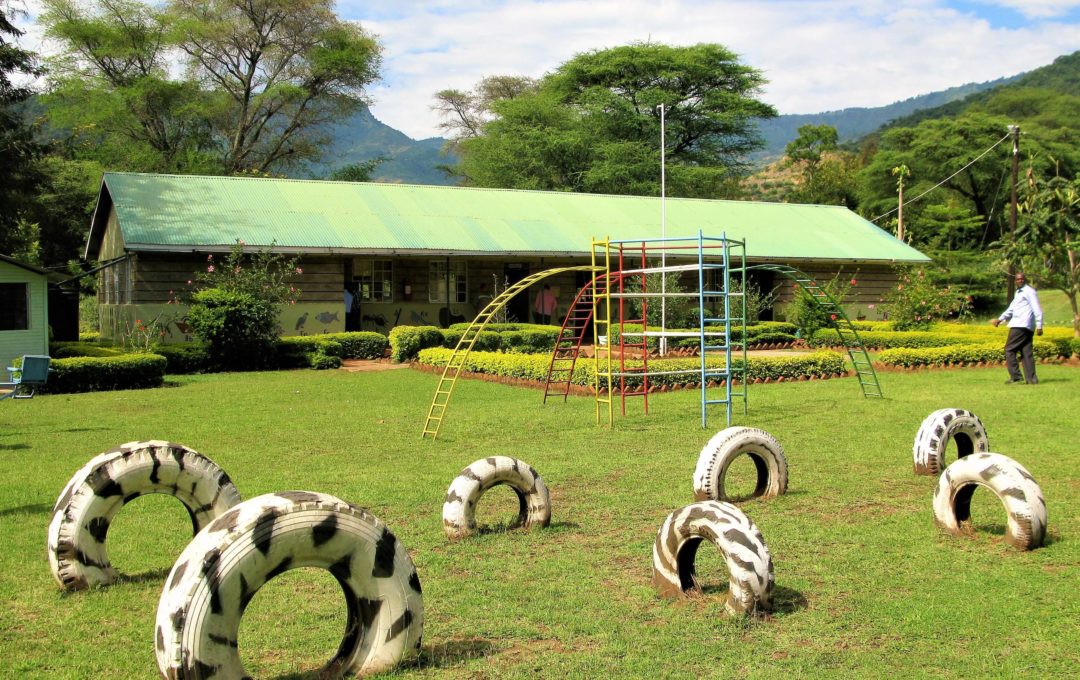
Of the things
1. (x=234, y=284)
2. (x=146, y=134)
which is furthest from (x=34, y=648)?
(x=146, y=134)

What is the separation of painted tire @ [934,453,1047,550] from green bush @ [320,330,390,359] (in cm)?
1724

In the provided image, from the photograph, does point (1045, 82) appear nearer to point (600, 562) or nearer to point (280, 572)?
point (600, 562)

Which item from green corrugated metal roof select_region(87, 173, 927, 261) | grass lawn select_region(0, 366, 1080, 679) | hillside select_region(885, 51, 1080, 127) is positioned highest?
hillside select_region(885, 51, 1080, 127)

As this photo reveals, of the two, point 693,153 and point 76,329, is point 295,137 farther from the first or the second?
point 76,329

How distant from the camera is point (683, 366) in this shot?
56.4 ft

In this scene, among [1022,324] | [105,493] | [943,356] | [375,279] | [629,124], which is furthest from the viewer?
[629,124]

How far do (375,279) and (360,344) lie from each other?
4662 mm

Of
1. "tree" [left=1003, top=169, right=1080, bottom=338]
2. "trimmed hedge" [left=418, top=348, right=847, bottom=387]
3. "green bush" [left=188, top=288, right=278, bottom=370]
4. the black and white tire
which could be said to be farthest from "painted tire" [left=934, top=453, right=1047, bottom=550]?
"tree" [left=1003, top=169, right=1080, bottom=338]

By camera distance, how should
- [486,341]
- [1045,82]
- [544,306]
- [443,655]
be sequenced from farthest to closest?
1. [1045,82]
2. [544,306]
3. [486,341]
4. [443,655]

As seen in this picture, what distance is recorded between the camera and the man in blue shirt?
Result: 15.7 meters

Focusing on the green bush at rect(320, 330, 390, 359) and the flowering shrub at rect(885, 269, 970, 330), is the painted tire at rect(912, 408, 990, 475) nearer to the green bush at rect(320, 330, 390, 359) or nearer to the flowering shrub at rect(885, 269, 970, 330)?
the green bush at rect(320, 330, 390, 359)

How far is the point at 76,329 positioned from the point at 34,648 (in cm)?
1966

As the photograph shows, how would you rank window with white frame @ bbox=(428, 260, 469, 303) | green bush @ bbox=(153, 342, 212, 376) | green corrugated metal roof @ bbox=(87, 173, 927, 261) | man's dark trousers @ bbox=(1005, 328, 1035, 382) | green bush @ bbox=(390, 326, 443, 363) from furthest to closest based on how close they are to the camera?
window with white frame @ bbox=(428, 260, 469, 303), green corrugated metal roof @ bbox=(87, 173, 927, 261), green bush @ bbox=(390, 326, 443, 363), green bush @ bbox=(153, 342, 212, 376), man's dark trousers @ bbox=(1005, 328, 1035, 382)

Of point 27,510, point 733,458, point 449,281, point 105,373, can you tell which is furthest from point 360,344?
point 733,458
